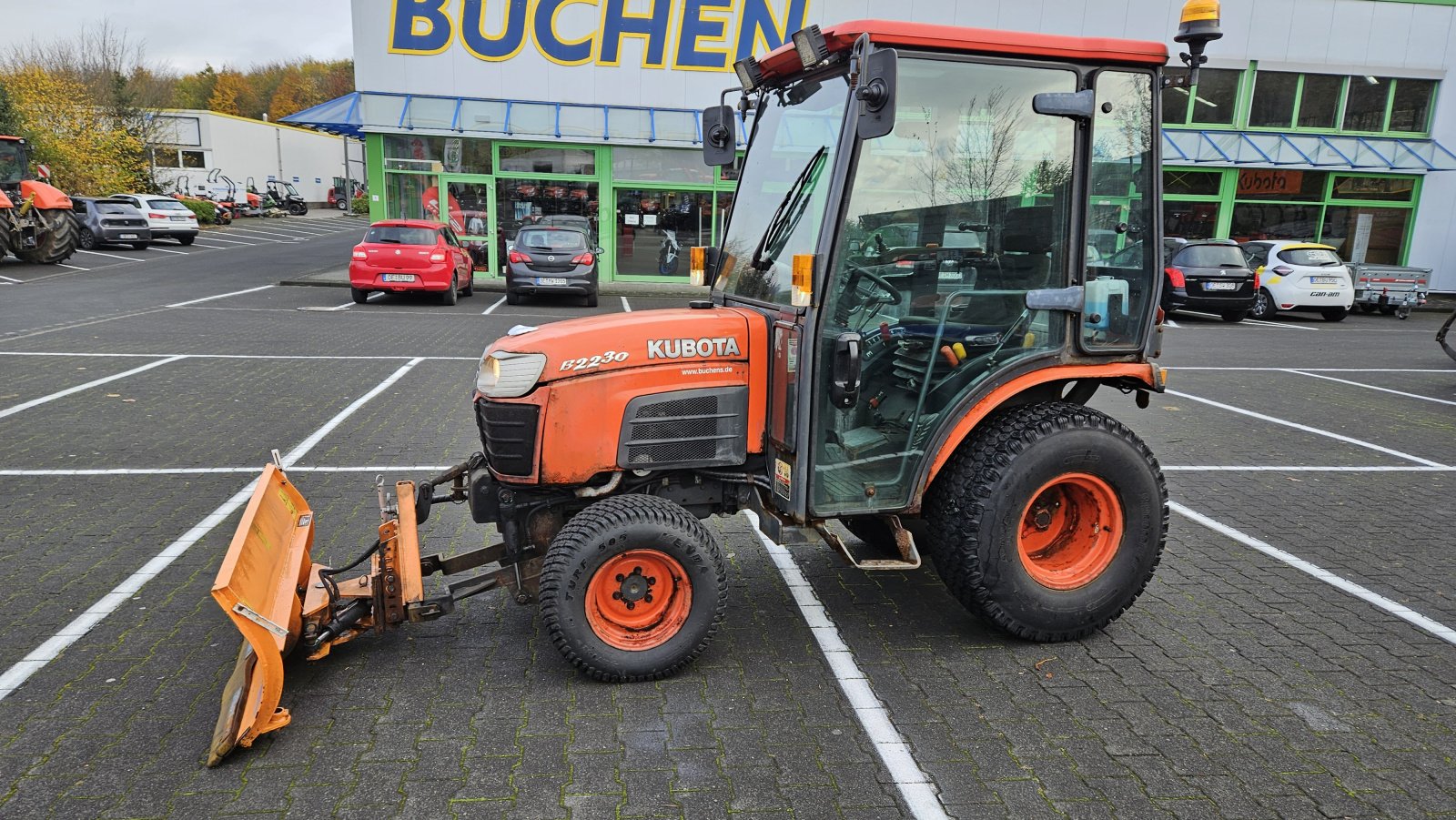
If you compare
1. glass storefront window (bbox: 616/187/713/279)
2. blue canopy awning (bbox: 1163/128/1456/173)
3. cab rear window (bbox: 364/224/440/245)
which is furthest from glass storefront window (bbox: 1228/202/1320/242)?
cab rear window (bbox: 364/224/440/245)

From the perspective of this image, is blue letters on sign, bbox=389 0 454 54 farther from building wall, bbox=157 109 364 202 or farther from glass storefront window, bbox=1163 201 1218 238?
building wall, bbox=157 109 364 202

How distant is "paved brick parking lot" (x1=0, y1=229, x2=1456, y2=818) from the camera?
9.86 feet

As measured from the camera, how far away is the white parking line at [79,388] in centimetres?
798

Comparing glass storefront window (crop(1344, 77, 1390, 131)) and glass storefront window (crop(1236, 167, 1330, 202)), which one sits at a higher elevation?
glass storefront window (crop(1344, 77, 1390, 131))

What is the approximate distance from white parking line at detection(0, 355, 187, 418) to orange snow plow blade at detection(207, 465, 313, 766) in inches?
225

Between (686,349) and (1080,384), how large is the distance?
6.67 ft

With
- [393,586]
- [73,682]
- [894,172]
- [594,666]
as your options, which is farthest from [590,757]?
[894,172]

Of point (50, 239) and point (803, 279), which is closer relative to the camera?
point (803, 279)

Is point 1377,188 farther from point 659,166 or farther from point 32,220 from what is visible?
point 32,220

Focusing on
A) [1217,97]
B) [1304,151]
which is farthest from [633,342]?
[1304,151]

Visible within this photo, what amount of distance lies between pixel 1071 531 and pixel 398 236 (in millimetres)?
15595

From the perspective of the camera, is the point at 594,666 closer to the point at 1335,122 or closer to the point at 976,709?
the point at 976,709

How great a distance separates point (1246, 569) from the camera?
5.06m

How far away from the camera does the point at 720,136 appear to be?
4457mm
